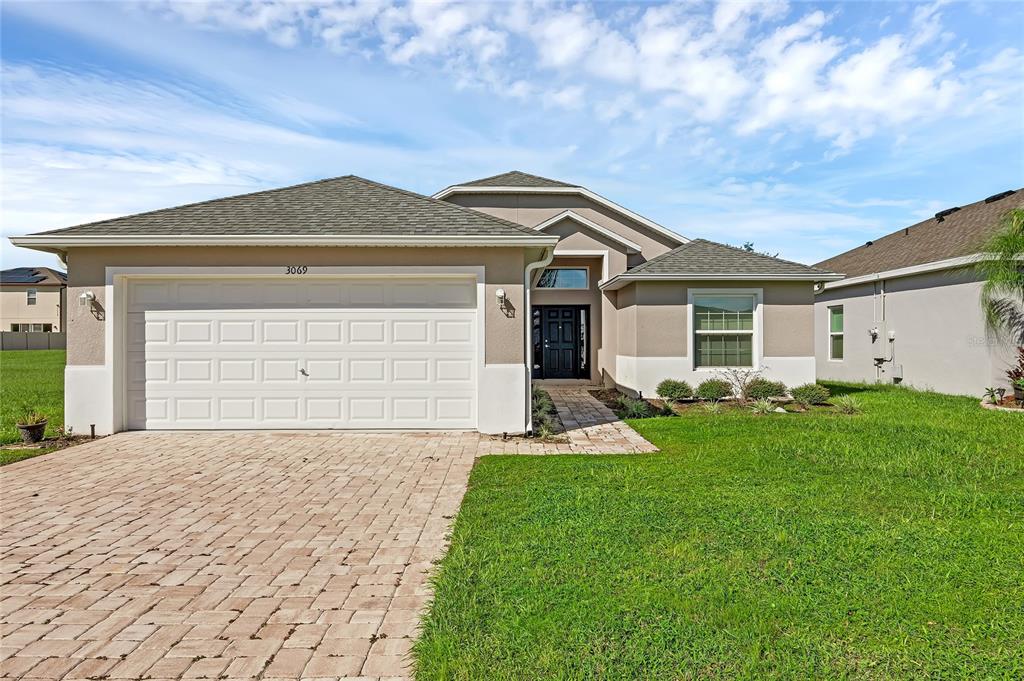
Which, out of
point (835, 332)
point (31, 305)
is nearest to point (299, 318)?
point (835, 332)

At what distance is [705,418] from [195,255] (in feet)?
30.8

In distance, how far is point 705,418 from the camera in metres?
9.74

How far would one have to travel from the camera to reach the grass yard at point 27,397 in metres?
8.44

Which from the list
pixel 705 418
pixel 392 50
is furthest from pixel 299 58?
pixel 705 418

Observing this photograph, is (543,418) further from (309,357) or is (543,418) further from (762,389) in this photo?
(762,389)

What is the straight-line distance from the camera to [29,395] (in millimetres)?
13188

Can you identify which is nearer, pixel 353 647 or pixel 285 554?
pixel 353 647

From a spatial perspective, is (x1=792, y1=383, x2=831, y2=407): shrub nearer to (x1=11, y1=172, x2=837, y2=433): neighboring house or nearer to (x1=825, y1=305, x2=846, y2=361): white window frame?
(x1=825, y1=305, x2=846, y2=361): white window frame

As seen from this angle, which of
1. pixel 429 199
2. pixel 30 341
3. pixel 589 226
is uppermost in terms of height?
pixel 589 226

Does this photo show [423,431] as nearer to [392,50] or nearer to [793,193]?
[392,50]

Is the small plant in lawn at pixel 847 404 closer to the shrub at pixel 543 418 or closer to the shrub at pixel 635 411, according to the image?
the shrub at pixel 635 411

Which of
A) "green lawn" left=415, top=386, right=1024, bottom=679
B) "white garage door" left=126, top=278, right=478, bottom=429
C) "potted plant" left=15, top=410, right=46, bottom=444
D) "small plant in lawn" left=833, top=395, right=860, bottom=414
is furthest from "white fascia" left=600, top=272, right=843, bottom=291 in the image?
"potted plant" left=15, top=410, right=46, bottom=444

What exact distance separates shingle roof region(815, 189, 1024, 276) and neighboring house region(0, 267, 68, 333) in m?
55.9

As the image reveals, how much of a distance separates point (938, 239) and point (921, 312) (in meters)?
2.72
